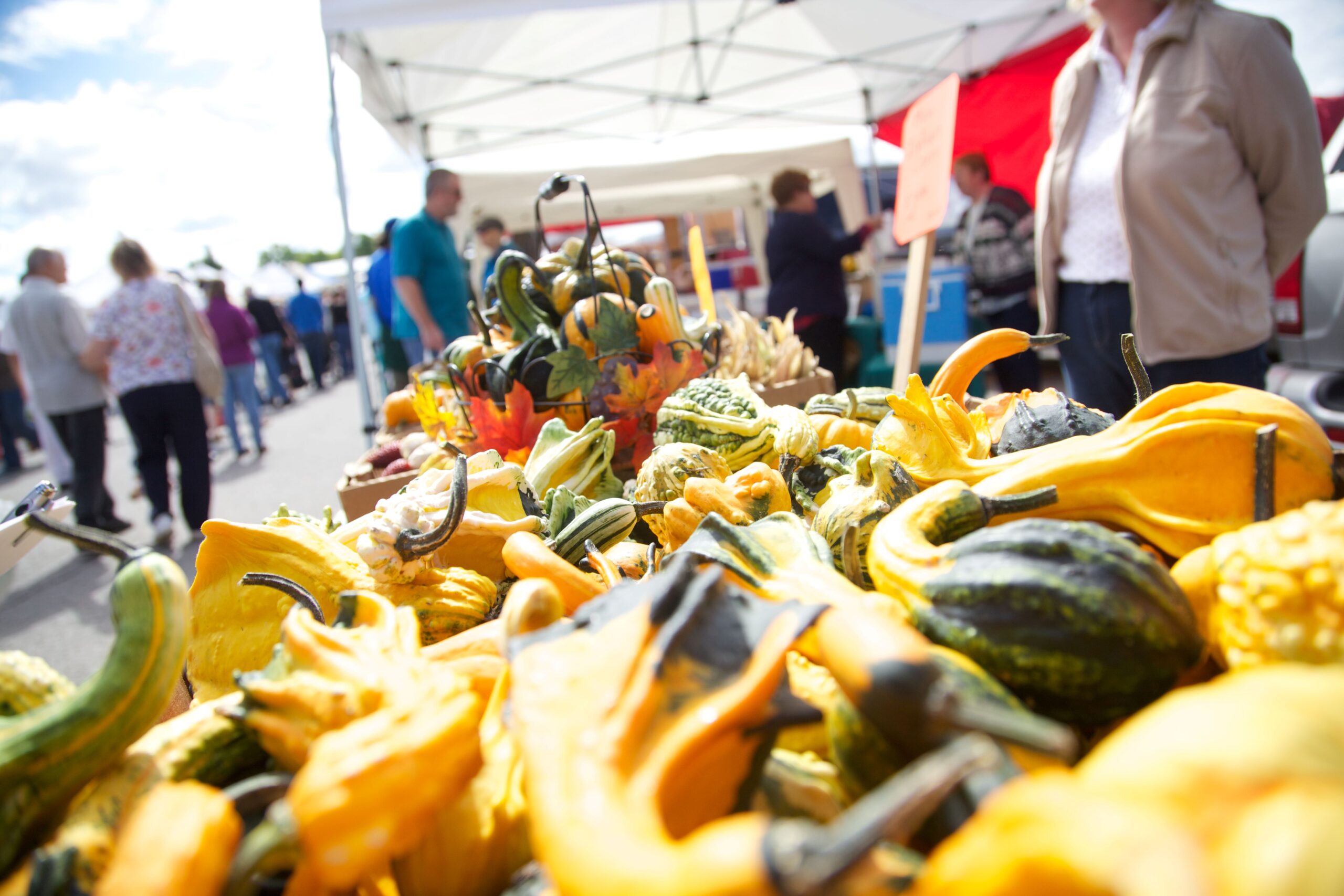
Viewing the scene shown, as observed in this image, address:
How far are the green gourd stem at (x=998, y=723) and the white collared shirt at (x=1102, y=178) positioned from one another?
7.42ft

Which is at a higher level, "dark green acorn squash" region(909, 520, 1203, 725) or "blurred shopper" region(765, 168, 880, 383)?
"blurred shopper" region(765, 168, 880, 383)

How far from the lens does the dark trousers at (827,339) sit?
5094mm

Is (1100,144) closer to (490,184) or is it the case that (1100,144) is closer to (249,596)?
(249,596)

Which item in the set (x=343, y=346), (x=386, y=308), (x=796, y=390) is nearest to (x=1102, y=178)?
(x=796, y=390)

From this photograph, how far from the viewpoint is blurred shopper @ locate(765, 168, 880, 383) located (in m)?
4.90

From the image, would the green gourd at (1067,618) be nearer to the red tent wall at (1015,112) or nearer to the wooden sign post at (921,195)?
the wooden sign post at (921,195)

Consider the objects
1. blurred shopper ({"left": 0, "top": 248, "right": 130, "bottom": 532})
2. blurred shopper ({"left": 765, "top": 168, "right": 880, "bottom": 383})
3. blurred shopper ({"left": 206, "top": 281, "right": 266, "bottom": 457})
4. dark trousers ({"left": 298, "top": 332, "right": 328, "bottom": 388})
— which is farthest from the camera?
dark trousers ({"left": 298, "top": 332, "right": 328, "bottom": 388})

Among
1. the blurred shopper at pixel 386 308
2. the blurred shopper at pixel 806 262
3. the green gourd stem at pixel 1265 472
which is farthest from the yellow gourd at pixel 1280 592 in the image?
the blurred shopper at pixel 386 308

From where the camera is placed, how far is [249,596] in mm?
968

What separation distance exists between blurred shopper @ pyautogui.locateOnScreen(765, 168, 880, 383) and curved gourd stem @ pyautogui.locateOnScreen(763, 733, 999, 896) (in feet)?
15.2

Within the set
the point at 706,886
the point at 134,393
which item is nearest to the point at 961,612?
the point at 706,886

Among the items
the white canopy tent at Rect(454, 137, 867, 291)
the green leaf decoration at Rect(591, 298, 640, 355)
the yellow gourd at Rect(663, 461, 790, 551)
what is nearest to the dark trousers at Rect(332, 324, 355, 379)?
the white canopy tent at Rect(454, 137, 867, 291)

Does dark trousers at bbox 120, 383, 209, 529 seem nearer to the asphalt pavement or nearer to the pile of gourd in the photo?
the asphalt pavement

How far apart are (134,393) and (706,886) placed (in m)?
5.21
